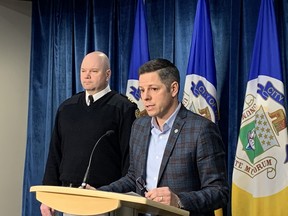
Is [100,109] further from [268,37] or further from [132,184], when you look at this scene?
[268,37]

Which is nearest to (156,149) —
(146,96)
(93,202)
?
(146,96)

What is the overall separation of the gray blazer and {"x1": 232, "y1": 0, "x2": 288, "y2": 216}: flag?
1.04 meters

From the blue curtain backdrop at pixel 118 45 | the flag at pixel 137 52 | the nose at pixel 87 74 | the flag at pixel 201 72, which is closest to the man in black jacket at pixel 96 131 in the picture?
the nose at pixel 87 74

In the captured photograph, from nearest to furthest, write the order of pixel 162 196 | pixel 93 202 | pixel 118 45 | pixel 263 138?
pixel 93 202 → pixel 162 196 → pixel 263 138 → pixel 118 45

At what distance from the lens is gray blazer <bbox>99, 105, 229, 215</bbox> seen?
7.71 feet

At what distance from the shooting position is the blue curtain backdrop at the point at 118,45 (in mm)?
3879

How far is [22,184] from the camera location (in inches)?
200

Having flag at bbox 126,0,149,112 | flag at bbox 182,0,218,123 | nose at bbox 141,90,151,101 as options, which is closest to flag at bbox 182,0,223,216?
flag at bbox 182,0,218,123

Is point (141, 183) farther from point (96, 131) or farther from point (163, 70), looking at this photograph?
point (96, 131)

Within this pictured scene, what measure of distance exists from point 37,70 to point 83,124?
1.74 meters

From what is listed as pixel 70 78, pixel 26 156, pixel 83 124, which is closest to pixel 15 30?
pixel 70 78

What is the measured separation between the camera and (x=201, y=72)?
3.82m

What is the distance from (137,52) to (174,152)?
1829 millimetres

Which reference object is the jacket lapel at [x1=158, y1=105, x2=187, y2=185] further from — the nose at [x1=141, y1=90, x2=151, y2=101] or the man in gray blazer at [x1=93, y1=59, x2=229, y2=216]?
the nose at [x1=141, y1=90, x2=151, y2=101]
